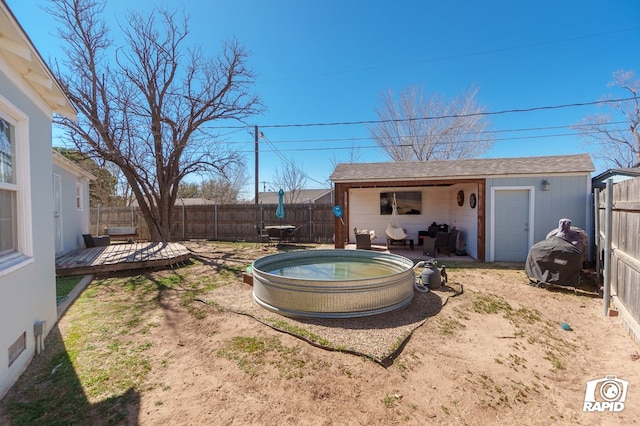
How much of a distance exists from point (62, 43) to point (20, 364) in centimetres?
1233

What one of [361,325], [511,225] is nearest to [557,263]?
[511,225]

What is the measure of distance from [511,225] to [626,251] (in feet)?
15.0

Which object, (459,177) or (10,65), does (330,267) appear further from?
(10,65)

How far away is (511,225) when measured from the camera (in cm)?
842

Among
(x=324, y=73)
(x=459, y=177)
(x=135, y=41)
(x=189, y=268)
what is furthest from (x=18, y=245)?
(x=324, y=73)

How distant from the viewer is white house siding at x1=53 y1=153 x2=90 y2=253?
8.33 metres

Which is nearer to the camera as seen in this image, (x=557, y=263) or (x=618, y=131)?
(x=557, y=263)

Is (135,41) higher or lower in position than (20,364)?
higher

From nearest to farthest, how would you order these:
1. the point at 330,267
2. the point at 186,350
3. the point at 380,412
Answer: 1. the point at 380,412
2. the point at 186,350
3. the point at 330,267

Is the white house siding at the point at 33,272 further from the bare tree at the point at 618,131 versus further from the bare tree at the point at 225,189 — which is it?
the bare tree at the point at 225,189

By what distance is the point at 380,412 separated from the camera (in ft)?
7.47

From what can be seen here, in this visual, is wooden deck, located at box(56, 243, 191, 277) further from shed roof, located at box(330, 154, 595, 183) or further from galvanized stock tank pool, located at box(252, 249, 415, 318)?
shed roof, located at box(330, 154, 595, 183)

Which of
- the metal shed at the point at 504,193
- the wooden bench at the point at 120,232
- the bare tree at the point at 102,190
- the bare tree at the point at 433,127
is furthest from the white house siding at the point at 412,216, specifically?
the bare tree at the point at 102,190

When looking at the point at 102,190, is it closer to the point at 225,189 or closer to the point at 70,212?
the point at 225,189
